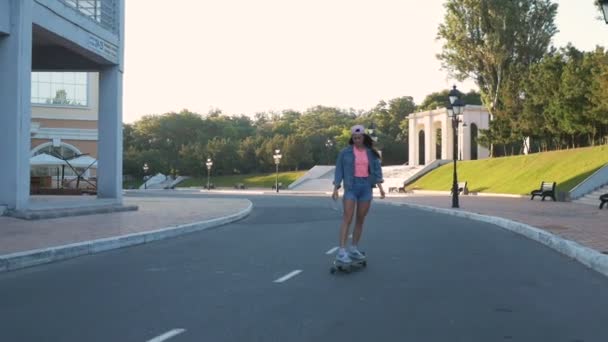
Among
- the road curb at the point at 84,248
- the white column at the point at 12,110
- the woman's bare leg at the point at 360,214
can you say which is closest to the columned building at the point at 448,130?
the white column at the point at 12,110

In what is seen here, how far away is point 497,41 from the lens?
165ft

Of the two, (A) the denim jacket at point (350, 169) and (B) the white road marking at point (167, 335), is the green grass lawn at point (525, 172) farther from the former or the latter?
(B) the white road marking at point (167, 335)

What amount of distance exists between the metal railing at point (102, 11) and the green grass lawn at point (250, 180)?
5130cm

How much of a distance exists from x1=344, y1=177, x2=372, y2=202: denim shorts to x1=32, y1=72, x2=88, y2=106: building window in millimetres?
45201

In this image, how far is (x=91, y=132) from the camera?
49.5 metres

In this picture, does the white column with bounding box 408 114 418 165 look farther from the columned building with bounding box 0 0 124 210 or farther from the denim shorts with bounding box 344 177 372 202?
the denim shorts with bounding box 344 177 372 202

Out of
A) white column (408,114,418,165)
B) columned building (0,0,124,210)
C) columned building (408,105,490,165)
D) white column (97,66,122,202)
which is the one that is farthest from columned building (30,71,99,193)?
white column (408,114,418,165)

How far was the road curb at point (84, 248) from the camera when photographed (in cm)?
906

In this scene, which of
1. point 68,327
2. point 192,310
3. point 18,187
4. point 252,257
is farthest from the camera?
point 18,187

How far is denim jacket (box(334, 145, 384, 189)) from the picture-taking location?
845cm

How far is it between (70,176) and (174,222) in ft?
120

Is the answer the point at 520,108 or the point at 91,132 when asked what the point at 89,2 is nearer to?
the point at 91,132

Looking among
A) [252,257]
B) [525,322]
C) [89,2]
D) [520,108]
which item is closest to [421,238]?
[252,257]

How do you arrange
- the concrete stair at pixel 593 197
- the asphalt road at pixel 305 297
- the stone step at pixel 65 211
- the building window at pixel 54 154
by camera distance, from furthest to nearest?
the building window at pixel 54 154 → the concrete stair at pixel 593 197 → the stone step at pixel 65 211 → the asphalt road at pixel 305 297
